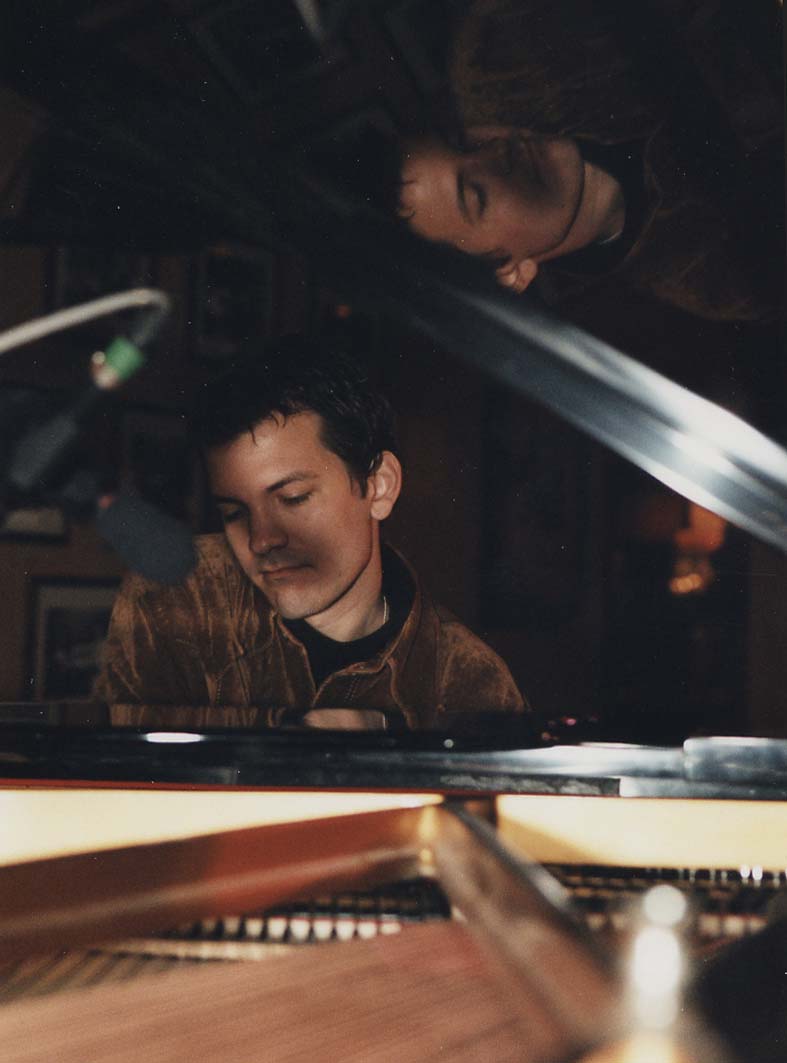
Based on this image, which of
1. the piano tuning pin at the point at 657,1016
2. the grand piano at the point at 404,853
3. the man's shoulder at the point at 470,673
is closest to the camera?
the piano tuning pin at the point at 657,1016

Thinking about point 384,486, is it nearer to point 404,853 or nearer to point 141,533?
point 141,533

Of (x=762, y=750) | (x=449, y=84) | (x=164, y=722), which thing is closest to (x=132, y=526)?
(x=164, y=722)

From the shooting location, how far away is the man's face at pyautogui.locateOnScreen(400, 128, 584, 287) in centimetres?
124

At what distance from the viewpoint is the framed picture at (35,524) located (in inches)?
49.8

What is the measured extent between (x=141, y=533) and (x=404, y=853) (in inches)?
22.2

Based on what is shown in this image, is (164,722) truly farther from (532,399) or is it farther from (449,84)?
(449,84)

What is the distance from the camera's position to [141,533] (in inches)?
49.3

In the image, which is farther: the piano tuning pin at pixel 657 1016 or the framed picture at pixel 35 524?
the framed picture at pixel 35 524

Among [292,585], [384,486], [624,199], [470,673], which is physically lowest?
[470,673]

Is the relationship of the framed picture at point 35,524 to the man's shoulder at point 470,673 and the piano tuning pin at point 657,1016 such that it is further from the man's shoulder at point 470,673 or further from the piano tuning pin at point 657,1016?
the piano tuning pin at point 657,1016

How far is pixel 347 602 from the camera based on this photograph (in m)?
1.27

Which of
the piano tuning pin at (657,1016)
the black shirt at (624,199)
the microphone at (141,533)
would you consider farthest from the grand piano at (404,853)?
the microphone at (141,533)

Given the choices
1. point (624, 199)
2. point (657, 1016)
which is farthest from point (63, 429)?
point (657, 1016)

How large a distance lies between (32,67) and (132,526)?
0.66 metres
